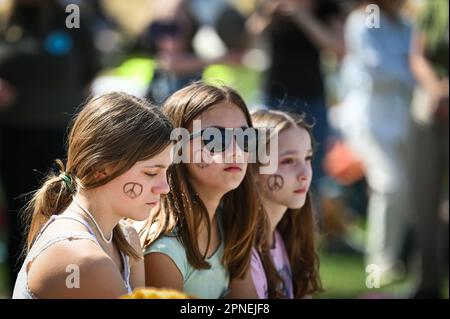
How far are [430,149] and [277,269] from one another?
2510 millimetres

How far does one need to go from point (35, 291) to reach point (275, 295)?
1.12 m

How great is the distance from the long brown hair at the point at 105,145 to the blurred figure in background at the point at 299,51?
3.02 m

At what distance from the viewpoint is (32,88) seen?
5.03 metres

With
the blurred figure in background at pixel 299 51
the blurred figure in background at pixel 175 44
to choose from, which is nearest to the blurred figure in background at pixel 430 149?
the blurred figure in background at pixel 299 51

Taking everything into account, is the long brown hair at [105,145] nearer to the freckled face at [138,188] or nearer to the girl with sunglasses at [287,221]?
the freckled face at [138,188]

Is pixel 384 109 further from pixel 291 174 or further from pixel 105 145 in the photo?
pixel 105 145

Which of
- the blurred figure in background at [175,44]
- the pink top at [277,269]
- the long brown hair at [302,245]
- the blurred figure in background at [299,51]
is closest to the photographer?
the pink top at [277,269]

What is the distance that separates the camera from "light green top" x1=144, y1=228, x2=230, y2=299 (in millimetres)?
2902

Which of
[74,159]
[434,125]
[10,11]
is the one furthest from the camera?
[434,125]

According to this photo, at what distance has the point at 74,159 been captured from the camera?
2619mm

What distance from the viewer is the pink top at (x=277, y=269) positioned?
3.22 meters

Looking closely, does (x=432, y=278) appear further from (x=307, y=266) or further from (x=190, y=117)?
(x=190, y=117)
